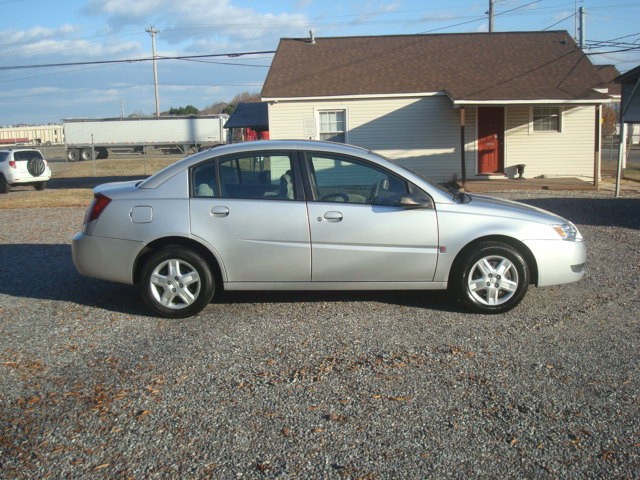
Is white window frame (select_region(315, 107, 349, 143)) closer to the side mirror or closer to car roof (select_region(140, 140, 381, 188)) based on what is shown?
car roof (select_region(140, 140, 381, 188))

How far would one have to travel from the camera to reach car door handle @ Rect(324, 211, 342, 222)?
6223 millimetres

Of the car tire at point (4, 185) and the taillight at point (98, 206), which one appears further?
the car tire at point (4, 185)

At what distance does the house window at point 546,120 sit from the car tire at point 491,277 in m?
16.9

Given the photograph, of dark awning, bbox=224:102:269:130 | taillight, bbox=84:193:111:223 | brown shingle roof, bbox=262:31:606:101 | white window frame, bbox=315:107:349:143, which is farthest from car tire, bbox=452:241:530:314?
dark awning, bbox=224:102:269:130

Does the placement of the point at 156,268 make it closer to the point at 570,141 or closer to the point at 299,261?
the point at 299,261

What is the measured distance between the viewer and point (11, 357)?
532cm

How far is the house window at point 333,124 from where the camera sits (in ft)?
71.7

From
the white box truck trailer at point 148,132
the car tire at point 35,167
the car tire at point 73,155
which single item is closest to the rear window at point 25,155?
the car tire at point 35,167

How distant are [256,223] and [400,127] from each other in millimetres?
16405

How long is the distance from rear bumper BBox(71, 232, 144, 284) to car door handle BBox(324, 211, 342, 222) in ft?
5.70

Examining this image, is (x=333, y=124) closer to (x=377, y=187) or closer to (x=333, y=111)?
(x=333, y=111)

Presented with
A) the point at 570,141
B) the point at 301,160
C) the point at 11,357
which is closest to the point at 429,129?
the point at 570,141

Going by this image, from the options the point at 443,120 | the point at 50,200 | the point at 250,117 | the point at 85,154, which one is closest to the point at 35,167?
the point at 50,200

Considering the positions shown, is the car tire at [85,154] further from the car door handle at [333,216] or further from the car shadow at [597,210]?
the car door handle at [333,216]
